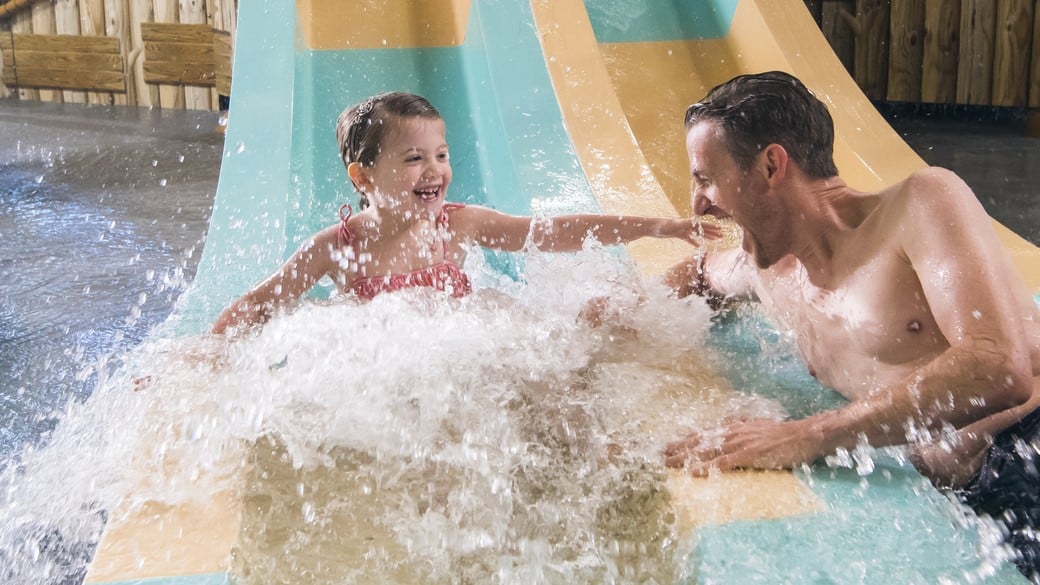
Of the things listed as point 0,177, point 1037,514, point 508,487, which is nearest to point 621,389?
point 508,487

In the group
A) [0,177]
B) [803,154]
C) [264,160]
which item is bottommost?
[0,177]

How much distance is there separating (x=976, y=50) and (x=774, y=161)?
5.56 meters

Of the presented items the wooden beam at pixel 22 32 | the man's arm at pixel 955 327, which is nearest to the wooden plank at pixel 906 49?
the man's arm at pixel 955 327

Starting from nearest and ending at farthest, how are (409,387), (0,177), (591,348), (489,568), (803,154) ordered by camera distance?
(489,568), (803,154), (409,387), (591,348), (0,177)

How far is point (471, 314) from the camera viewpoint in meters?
2.29

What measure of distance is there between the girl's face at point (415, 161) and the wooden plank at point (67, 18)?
280 inches

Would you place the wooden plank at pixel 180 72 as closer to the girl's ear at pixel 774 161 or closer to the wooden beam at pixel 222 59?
the wooden beam at pixel 222 59

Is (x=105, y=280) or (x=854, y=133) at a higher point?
(x=854, y=133)

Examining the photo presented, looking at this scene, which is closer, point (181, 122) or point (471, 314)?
point (471, 314)

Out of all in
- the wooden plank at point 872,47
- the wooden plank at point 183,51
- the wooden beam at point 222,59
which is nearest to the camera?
the wooden plank at point 872,47

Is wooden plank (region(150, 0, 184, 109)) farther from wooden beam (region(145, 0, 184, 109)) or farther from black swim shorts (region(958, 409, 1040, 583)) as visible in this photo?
black swim shorts (region(958, 409, 1040, 583))

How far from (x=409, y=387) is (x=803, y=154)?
85cm

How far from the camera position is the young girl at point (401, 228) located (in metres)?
2.32

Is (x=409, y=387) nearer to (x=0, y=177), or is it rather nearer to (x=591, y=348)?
(x=591, y=348)
